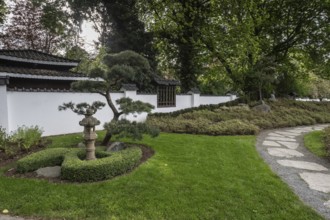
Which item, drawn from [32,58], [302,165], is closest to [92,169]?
[302,165]

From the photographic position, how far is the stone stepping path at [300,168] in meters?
4.10

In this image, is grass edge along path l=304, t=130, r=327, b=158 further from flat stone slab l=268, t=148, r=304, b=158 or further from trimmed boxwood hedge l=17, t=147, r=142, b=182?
trimmed boxwood hedge l=17, t=147, r=142, b=182

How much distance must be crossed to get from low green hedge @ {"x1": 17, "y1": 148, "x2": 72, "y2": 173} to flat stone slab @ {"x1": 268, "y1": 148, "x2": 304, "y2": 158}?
17.2ft

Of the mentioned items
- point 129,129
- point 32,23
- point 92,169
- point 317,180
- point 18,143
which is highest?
point 32,23

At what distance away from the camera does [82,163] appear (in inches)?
180

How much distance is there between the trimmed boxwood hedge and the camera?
447 cm

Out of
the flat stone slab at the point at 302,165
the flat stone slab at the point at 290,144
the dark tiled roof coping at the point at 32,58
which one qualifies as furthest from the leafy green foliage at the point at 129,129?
the dark tiled roof coping at the point at 32,58

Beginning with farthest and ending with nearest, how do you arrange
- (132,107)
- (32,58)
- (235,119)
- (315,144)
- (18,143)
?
1. (32,58)
2. (235,119)
3. (315,144)
4. (18,143)
5. (132,107)

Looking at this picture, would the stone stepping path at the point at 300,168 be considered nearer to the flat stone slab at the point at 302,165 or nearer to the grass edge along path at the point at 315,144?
the flat stone slab at the point at 302,165

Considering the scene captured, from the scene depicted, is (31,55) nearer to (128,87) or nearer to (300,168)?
(128,87)

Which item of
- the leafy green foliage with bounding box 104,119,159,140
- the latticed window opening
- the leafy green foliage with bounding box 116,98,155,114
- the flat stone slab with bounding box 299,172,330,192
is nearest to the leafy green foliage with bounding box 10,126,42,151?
the leafy green foliage with bounding box 104,119,159,140

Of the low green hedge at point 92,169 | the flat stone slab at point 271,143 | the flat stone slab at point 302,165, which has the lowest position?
the flat stone slab at point 302,165

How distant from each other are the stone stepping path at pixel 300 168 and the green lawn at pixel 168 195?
26 cm

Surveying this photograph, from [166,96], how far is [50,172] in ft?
31.8
